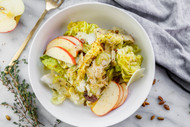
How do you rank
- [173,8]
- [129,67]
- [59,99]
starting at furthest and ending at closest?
[173,8]
[59,99]
[129,67]

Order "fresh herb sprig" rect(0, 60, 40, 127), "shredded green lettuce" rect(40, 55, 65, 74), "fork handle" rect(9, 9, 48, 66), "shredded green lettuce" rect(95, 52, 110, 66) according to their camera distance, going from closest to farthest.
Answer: "shredded green lettuce" rect(95, 52, 110, 66), "shredded green lettuce" rect(40, 55, 65, 74), "fresh herb sprig" rect(0, 60, 40, 127), "fork handle" rect(9, 9, 48, 66)

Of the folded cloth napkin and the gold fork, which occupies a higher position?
the gold fork

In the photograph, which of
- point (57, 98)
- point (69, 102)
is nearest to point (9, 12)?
point (57, 98)

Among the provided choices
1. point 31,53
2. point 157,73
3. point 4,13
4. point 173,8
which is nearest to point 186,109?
point 157,73

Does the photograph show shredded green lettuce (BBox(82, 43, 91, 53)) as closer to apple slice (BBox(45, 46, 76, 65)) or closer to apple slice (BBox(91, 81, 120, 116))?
apple slice (BBox(45, 46, 76, 65))

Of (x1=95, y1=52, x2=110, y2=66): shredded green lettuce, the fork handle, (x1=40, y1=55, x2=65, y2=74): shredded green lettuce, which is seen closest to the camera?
(x1=95, y1=52, x2=110, y2=66): shredded green lettuce

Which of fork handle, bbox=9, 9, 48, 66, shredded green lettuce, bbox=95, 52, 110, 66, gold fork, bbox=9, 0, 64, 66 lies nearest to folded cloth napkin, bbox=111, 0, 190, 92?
shredded green lettuce, bbox=95, 52, 110, 66

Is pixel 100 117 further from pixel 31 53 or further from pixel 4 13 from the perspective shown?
pixel 4 13
